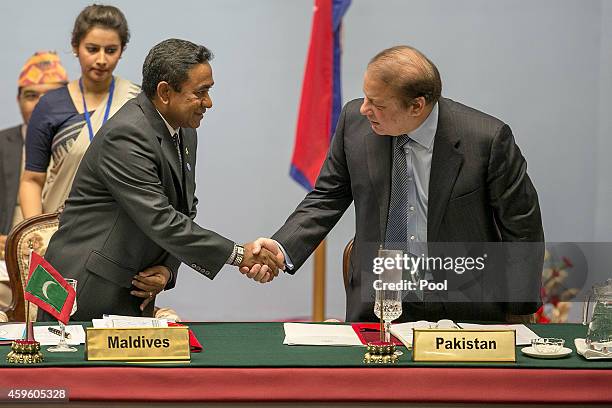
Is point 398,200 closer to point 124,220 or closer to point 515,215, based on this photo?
point 515,215

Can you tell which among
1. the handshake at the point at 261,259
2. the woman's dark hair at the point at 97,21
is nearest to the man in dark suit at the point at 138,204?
the handshake at the point at 261,259

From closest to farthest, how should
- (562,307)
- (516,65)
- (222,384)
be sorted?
(222,384)
(562,307)
(516,65)

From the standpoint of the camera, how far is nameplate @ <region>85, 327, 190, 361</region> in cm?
279

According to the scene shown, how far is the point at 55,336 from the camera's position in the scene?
3064mm

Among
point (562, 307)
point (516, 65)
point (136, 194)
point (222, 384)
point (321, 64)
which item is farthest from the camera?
point (516, 65)

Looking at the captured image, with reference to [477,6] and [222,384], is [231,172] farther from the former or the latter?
[222,384]

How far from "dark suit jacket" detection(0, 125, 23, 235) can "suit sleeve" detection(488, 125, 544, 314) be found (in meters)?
2.92

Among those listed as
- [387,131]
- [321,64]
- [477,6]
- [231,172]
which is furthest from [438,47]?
[387,131]

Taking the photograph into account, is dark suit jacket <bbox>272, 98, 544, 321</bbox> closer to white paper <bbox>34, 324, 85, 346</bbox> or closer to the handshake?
the handshake

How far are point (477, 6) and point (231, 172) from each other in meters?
1.68

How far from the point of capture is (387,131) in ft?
11.3

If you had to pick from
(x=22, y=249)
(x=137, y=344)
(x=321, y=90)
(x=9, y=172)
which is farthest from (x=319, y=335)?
(x=9, y=172)

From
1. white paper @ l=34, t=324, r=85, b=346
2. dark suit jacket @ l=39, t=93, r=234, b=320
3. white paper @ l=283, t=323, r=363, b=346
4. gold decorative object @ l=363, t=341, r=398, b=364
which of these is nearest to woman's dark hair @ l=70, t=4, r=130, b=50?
dark suit jacket @ l=39, t=93, r=234, b=320

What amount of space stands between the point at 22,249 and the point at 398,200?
1374 millimetres
